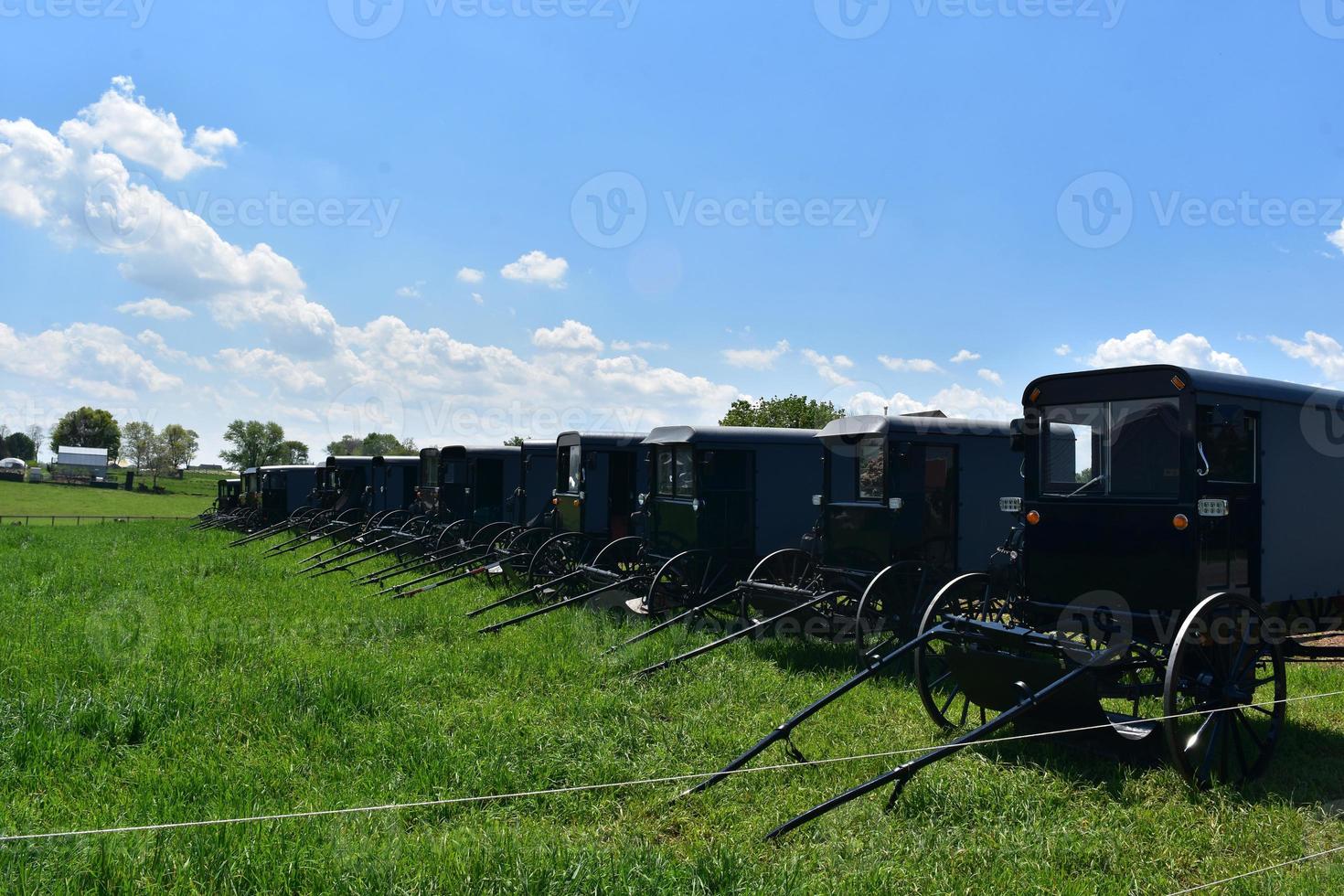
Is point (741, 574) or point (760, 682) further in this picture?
point (741, 574)

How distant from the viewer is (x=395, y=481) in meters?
22.2

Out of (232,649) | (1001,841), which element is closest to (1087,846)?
(1001,841)

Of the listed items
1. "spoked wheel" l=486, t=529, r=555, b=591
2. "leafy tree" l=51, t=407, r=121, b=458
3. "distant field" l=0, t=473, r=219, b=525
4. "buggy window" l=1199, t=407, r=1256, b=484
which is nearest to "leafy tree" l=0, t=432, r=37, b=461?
"leafy tree" l=51, t=407, r=121, b=458

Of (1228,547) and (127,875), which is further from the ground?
(1228,547)

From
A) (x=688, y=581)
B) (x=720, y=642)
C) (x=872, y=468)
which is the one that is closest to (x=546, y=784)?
(x=720, y=642)

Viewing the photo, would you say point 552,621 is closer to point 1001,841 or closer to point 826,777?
point 826,777

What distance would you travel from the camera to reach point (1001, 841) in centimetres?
434

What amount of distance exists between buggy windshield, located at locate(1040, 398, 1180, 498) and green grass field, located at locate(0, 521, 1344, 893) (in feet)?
6.38

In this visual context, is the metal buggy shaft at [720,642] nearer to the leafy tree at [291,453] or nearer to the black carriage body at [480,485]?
the black carriage body at [480,485]

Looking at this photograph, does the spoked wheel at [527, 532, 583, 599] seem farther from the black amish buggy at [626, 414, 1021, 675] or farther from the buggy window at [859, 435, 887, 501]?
the buggy window at [859, 435, 887, 501]

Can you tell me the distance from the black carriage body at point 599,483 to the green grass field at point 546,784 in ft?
15.8

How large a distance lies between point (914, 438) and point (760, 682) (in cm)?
323

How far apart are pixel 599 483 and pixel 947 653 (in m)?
8.35

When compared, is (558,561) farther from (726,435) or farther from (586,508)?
(726,435)
